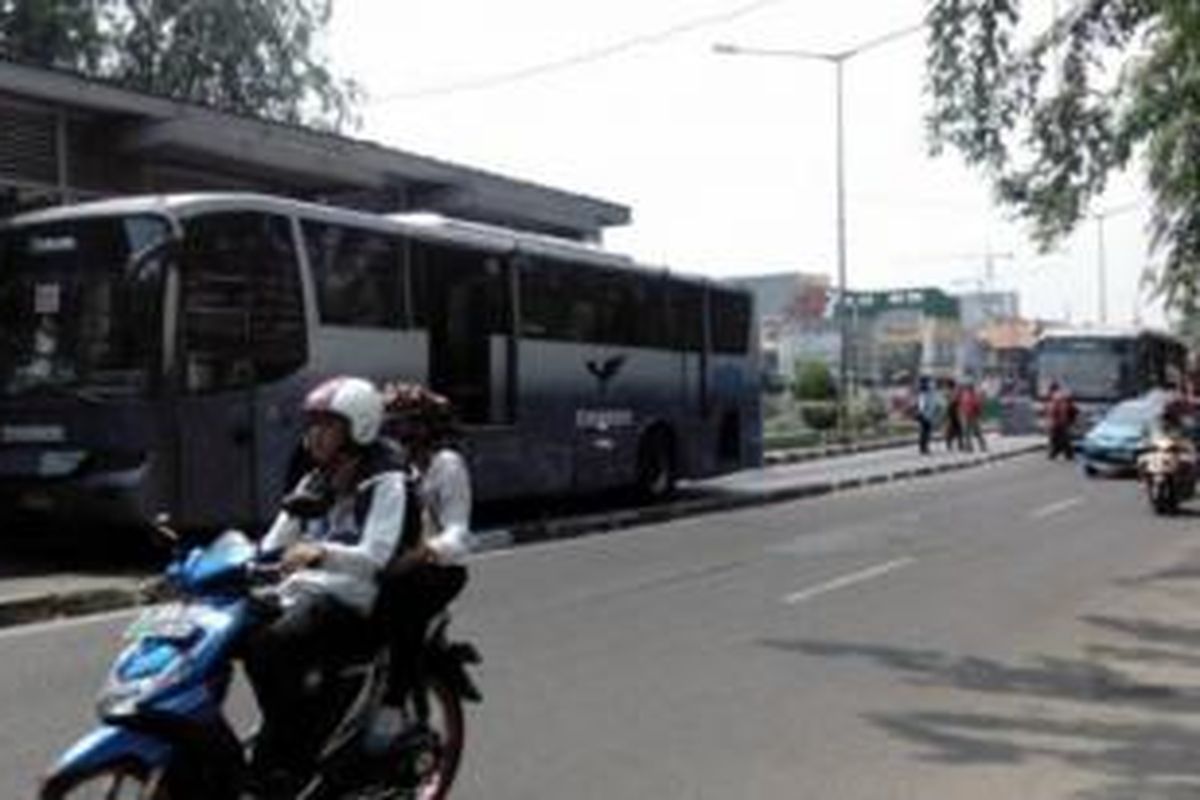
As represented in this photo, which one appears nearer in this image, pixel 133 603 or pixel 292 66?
pixel 133 603

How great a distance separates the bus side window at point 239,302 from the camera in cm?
1914

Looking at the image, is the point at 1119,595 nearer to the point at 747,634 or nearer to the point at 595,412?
the point at 747,634

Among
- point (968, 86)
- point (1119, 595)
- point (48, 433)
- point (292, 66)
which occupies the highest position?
point (292, 66)

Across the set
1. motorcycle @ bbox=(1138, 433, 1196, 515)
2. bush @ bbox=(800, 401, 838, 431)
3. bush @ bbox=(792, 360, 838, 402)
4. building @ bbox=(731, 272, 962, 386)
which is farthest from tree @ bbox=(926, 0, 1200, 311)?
building @ bbox=(731, 272, 962, 386)

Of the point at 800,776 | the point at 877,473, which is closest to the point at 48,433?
the point at 800,776

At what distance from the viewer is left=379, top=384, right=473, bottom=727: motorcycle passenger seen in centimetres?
799

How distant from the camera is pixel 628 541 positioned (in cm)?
2344

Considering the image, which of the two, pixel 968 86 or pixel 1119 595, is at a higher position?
pixel 968 86

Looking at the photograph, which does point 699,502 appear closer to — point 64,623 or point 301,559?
point 64,623

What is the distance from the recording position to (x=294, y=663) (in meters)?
7.48

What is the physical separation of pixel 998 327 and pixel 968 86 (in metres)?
119

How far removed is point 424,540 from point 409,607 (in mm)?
282

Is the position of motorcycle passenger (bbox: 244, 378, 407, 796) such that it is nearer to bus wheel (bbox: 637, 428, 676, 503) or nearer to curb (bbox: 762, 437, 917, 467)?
bus wheel (bbox: 637, 428, 676, 503)

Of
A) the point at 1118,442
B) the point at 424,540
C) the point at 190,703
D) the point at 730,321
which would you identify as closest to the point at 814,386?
the point at 1118,442
